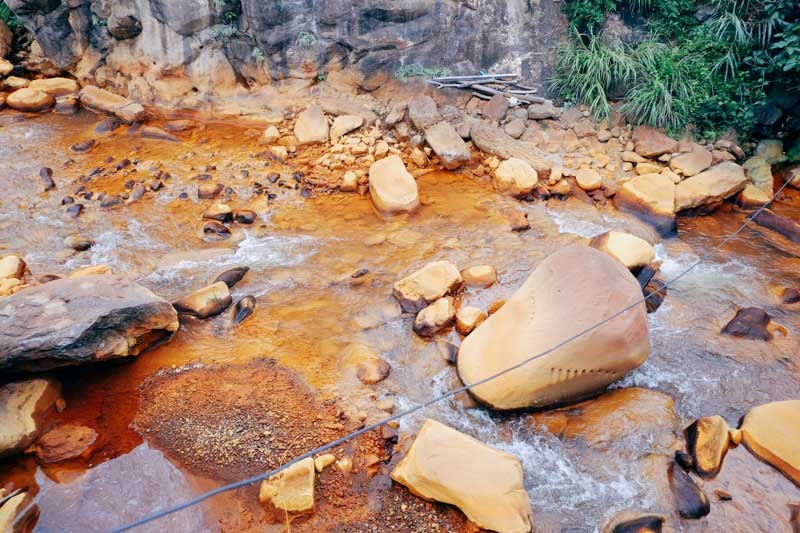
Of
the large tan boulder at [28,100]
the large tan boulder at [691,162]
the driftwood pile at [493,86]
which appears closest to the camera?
the large tan boulder at [691,162]

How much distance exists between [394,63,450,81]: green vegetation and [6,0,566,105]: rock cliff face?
72 millimetres

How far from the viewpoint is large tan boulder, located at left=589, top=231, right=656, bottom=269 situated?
16.1 ft

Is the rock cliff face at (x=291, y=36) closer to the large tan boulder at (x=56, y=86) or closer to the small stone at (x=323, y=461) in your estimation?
the large tan boulder at (x=56, y=86)

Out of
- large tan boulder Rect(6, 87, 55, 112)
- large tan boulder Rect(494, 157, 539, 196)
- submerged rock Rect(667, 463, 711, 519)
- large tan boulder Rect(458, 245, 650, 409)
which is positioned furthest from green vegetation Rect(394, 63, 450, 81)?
submerged rock Rect(667, 463, 711, 519)

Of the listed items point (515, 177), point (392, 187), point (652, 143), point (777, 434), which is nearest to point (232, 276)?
point (392, 187)

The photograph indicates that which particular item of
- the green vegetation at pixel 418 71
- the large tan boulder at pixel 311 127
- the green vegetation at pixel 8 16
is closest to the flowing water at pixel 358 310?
the large tan boulder at pixel 311 127

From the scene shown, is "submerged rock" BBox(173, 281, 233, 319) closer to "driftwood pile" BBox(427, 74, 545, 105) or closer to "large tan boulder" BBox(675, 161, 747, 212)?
"driftwood pile" BBox(427, 74, 545, 105)

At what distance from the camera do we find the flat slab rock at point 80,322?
3654mm

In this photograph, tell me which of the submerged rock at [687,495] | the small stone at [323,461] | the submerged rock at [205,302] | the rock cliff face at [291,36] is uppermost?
the rock cliff face at [291,36]

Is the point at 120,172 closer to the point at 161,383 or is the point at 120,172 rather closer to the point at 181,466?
the point at 161,383

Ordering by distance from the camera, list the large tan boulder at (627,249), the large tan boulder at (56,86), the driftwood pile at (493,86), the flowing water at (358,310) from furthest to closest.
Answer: the large tan boulder at (56,86), the driftwood pile at (493,86), the large tan boulder at (627,249), the flowing water at (358,310)

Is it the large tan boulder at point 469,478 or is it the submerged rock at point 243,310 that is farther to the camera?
the submerged rock at point 243,310

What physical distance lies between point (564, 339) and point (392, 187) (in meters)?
2.97

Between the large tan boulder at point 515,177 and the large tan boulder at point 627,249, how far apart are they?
1371mm
